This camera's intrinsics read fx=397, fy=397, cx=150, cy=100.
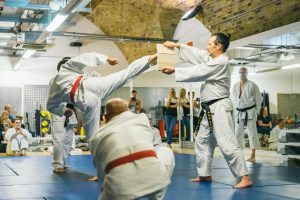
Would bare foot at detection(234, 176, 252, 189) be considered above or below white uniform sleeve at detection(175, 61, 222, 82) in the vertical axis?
below

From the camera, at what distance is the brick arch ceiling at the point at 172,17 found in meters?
8.36

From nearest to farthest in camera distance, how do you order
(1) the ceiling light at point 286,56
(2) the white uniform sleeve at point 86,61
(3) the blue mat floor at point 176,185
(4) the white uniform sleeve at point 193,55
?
(3) the blue mat floor at point 176,185, (2) the white uniform sleeve at point 86,61, (4) the white uniform sleeve at point 193,55, (1) the ceiling light at point 286,56

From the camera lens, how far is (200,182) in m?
4.32

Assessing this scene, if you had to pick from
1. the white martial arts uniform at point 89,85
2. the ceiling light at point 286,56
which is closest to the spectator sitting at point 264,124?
the ceiling light at point 286,56

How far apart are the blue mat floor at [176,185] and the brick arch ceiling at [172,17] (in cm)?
375

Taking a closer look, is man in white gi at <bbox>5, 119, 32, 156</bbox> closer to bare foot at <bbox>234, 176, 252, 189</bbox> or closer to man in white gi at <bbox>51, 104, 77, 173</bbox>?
man in white gi at <bbox>51, 104, 77, 173</bbox>

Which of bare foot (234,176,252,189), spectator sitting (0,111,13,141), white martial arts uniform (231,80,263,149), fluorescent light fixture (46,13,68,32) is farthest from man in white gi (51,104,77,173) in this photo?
spectator sitting (0,111,13,141)

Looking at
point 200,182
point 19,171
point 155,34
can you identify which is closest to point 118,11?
point 155,34

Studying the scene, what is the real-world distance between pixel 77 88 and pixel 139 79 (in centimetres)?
1139

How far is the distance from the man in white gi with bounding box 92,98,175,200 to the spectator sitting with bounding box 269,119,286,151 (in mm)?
6672

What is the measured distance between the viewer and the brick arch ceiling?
836cm

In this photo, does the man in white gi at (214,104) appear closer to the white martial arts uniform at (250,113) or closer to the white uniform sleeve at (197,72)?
the white uniform sleeve at (197,72)

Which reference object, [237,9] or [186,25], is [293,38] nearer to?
[237,9]

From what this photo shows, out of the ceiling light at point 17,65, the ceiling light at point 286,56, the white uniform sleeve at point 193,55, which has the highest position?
the ceiling light at point 17,65
